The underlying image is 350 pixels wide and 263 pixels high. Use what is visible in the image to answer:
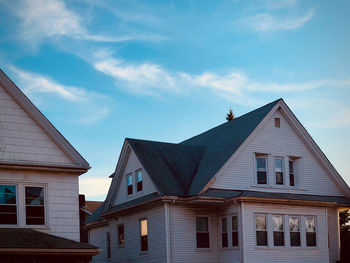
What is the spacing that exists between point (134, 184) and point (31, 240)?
41.0ft

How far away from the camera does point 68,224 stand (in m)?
21.1

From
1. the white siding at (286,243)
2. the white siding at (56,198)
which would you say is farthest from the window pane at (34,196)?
the white siding at (286,243)

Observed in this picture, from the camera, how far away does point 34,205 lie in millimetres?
20953

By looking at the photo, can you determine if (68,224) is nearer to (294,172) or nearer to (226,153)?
(226,153)

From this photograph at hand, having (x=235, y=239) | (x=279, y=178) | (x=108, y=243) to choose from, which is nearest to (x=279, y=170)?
(x=279, y=178)

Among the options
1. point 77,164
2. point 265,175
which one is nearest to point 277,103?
point 265,175

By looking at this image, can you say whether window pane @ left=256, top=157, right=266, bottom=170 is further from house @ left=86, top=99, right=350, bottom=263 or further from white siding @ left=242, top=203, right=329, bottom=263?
white siding @ left=242, top=203, right=329, bottom=263

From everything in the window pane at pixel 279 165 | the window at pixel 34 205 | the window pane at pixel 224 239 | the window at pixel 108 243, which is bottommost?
the window at pixel 108 243

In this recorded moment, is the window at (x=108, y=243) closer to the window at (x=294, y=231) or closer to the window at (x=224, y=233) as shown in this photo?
the window at (x=224, y=233)

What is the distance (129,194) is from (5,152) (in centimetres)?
1189

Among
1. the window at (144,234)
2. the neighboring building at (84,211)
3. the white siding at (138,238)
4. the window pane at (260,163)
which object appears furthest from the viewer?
the neighboring building at (84,211)

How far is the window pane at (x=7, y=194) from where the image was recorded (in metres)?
20.6

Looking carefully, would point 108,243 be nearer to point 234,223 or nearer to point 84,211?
point 234,223

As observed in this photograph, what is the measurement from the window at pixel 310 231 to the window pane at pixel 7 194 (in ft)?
50.2
